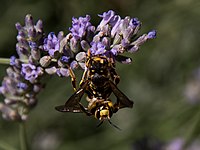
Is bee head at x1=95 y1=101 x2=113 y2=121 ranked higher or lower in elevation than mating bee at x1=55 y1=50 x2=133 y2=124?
lower

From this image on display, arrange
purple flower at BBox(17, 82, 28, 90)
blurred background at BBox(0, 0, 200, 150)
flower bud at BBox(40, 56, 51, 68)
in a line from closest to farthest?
flower bud at BBox(40, 56, 51, 68)
purple flower at BBox(17, 82, 28, 90)
blurred background at BBox(0, 0, 200, 150)

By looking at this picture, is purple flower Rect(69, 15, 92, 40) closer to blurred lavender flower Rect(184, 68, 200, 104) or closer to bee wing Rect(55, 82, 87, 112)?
bee wing Rect(55, 82, 87, 112)

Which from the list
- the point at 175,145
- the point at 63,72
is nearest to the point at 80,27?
the point at 63,72

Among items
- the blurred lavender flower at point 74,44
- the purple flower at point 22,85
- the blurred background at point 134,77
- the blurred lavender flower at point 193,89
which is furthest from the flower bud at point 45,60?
the blurred lavender flower at point 193,89

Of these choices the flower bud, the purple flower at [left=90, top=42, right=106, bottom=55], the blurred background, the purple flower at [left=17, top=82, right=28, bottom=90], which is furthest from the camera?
the blurred background

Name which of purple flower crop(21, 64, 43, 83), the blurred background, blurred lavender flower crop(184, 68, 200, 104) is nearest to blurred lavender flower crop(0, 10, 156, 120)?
purple flower crop(21, 64, 43, 83)

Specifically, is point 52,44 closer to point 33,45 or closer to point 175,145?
point 33,45

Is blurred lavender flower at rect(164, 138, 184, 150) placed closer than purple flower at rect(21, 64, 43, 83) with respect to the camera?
No

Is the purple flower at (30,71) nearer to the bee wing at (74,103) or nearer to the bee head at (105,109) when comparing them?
the bee wing at (74,103)

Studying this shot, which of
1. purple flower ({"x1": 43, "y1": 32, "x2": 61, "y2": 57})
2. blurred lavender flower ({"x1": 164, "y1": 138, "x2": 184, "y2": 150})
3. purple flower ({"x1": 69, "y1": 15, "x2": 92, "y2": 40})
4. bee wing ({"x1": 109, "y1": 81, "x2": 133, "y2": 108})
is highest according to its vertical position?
purple flower ({"x1": 69, "y1": 15, "x2": 92, "y2": 40})
